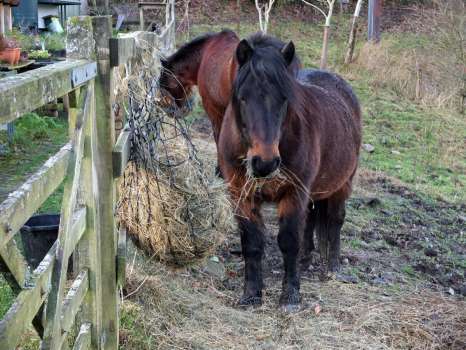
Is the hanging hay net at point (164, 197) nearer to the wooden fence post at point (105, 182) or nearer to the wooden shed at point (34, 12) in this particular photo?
the wooden fence post at point (105, 182)

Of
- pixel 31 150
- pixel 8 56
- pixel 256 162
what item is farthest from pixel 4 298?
pixel 8 56

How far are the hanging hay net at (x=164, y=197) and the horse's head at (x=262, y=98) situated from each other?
32cm

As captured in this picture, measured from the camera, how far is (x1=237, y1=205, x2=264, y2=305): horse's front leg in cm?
435

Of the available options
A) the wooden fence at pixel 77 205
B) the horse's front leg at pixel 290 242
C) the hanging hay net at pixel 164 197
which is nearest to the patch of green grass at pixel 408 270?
the horse's front leg at pixel 290 242

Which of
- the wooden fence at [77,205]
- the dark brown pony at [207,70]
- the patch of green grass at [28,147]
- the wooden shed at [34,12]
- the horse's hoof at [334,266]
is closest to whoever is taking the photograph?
the wooden fence at [77,205]

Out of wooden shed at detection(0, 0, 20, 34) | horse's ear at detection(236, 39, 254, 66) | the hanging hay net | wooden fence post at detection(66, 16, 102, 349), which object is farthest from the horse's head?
wooden shed at detection(0, 0, 20, 34)

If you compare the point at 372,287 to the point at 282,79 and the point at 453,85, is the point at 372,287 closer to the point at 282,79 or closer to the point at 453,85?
the point at 282,79

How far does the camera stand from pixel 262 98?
3.66 m

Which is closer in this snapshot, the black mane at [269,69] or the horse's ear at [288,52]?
the black mane at [269,69]

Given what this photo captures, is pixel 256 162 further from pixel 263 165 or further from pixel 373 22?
pixel 373 22

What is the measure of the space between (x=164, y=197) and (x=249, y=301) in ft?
4.88

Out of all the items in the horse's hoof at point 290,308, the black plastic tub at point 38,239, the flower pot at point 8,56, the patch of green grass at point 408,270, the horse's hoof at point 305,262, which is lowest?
the patch of green grass at point 408,270

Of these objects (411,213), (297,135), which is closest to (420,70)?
(411,213)

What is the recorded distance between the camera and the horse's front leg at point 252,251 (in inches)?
171
